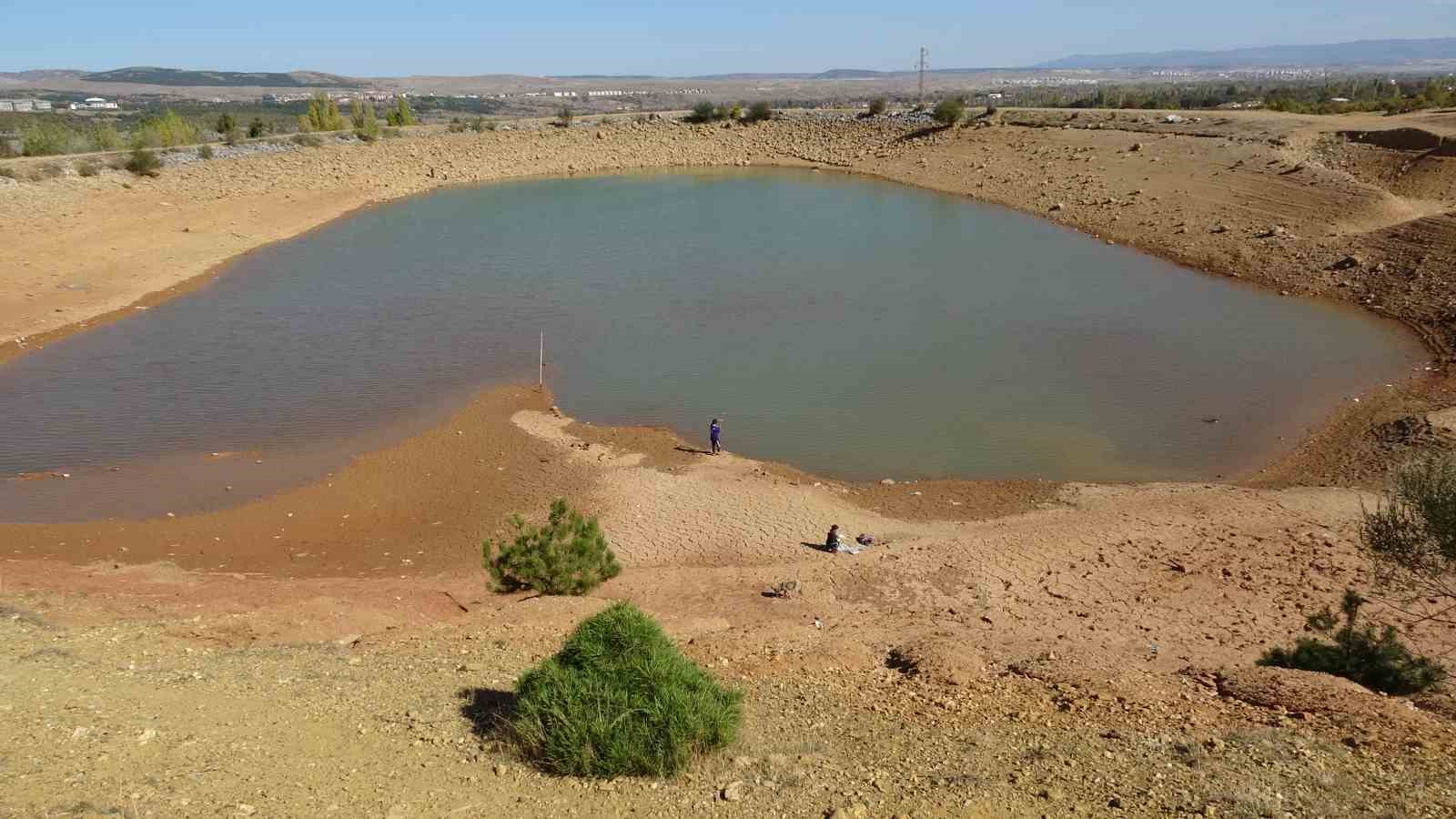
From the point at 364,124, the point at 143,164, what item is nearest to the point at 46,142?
the point at 143,164

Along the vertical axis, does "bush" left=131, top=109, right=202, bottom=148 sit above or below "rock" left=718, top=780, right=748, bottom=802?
above

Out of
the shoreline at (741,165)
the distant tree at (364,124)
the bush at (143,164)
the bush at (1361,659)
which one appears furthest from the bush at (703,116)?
the bush at (1361,659)

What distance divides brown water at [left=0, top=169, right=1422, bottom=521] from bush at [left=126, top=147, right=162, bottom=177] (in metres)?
11.4

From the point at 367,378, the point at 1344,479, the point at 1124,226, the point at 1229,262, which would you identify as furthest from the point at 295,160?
the point at 1344,479

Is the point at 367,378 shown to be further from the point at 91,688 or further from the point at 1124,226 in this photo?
the point at 1124,226

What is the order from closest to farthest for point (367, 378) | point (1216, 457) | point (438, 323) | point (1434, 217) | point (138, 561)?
point (138, 561)
point (1216, 457)
point (367, 378)
point (438, 323)
point (1434, 217)

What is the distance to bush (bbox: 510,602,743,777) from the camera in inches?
236

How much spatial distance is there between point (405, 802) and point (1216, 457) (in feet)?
48.0

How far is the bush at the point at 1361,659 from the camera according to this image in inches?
312

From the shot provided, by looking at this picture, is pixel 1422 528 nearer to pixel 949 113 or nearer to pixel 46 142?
pixel 949 113

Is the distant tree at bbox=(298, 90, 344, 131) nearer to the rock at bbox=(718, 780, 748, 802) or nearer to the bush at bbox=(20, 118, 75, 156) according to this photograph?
the bush at bbox=(20, 118, 75, 156)

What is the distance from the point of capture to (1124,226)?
3412 centimetres

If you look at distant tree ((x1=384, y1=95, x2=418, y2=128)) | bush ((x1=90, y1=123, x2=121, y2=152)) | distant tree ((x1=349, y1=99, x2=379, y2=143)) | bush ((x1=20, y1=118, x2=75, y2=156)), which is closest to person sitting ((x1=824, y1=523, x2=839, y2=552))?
bush ((x1=90, y1=123, x2=121, y2=152))

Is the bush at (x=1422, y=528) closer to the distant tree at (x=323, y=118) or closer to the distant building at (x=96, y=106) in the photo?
the distant tree at (x=323, y=118)
